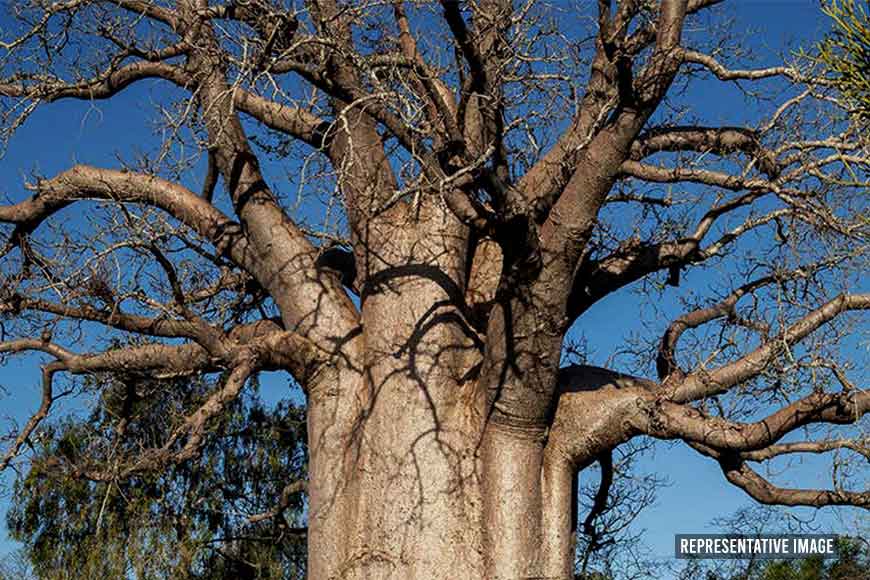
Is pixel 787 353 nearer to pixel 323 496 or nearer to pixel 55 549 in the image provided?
pixel 323 496

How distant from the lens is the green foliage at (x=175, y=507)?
7586 mm

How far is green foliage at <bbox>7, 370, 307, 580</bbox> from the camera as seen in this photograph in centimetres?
759

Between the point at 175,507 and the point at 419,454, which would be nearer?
the point at 419,454

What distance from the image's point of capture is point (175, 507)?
27.9ft

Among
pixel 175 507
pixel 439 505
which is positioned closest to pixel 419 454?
pixel 439 505

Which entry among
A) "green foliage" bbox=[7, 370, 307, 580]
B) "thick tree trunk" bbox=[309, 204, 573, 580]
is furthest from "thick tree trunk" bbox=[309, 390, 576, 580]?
"green foliage" bbox=[7, 370, 307, 580]

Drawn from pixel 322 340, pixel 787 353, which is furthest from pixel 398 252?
pixel 787 353

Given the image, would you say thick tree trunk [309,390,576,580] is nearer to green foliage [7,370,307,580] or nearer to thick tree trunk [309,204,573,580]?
thick tree trunk [309,204,573,580]

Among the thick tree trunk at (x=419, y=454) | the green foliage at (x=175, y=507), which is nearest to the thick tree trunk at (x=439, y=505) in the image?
the thick tree trunk at (x=419, y=454)

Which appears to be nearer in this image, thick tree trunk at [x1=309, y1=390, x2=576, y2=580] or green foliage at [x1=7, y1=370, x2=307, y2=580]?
thick tree trunk at [x1=309, y1=390, x2=576, y2=580]

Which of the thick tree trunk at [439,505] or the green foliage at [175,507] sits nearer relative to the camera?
the thick tree trunk at [439,505]

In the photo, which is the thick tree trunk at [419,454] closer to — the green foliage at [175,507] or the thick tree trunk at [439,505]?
the thick tree trunk at [439,505]

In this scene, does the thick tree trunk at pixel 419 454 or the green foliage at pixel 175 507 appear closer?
the thick tree trunk at pixel 419 454

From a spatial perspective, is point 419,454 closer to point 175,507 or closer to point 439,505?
point 439,505
